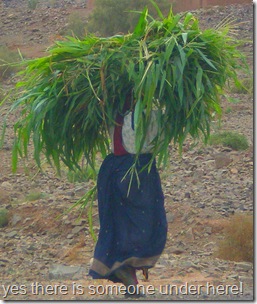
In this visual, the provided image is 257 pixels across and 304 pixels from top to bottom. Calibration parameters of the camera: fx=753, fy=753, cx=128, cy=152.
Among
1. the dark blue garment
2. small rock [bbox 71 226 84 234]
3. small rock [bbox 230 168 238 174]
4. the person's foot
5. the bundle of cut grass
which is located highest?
the bundle of cut grass

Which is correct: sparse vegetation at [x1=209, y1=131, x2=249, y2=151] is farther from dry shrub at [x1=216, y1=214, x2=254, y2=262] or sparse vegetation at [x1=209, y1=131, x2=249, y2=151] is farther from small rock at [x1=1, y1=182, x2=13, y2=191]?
dry shrub at [x1=216, y1=214, x2=254, y2=262]

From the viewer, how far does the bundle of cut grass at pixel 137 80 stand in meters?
4.71

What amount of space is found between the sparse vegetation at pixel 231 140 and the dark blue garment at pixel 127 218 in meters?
7.30

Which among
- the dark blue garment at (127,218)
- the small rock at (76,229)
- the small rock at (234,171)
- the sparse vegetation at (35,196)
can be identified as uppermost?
the dark blue garment at (127,218)

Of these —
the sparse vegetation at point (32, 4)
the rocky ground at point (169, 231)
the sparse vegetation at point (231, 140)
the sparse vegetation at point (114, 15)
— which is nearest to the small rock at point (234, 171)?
the rocky ground at point (169, 231)

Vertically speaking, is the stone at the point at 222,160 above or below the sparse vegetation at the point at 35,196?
below

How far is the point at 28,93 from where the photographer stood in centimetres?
501

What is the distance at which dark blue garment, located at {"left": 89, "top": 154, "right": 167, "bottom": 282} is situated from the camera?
4.98 meters

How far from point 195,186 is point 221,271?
3856 mm

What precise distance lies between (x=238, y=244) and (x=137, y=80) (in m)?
3.53

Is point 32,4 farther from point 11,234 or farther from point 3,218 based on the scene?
point 11,234

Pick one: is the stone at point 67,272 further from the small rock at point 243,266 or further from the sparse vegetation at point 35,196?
the sparse vegetation at point 35,196

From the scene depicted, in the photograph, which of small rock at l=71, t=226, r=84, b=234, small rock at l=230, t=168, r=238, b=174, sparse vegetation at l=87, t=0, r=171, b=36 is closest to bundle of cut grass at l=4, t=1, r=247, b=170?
small rock at l=71, t=226, r=84, b=234

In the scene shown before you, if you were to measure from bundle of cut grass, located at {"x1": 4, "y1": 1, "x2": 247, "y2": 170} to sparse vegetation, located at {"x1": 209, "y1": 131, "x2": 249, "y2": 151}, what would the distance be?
7226 millimetres
